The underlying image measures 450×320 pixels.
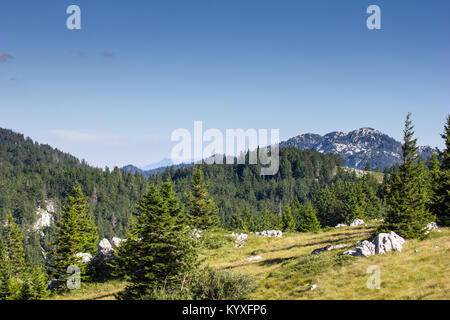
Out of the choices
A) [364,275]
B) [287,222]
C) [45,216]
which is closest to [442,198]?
[364,275]

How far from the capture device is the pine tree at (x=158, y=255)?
23453mm

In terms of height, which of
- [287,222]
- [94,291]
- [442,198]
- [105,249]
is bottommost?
[287,222]

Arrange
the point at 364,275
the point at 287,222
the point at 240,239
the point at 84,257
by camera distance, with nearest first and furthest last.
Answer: the point at 364,275 → the point at 84,257 → the point at 240,239 → the point at 287,222

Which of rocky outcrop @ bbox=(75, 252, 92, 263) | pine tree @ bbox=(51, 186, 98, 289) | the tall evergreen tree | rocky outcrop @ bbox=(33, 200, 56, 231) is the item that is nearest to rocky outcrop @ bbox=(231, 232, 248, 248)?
rocky outcrop @ bbox=(75, 252, 92, 263)

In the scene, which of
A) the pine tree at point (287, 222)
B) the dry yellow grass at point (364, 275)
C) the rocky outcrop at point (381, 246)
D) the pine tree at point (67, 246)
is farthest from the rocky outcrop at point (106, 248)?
the pine tree at point (287, 222)

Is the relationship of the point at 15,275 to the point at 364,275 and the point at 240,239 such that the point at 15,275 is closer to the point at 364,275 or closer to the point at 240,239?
the point at 240,239

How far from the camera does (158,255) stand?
25781mm

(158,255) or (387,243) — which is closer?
(158,255)

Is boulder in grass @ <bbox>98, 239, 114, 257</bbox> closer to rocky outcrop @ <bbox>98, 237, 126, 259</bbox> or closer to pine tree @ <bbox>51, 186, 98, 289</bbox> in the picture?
rocky outcrop @ <bbox>98, 237, 126, 259</bbox>

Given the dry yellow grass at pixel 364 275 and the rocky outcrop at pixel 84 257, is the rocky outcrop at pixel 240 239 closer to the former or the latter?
the dry yellow grass at pixel 364 275

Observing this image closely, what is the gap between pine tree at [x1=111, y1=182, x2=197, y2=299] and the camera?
23.5 meters
